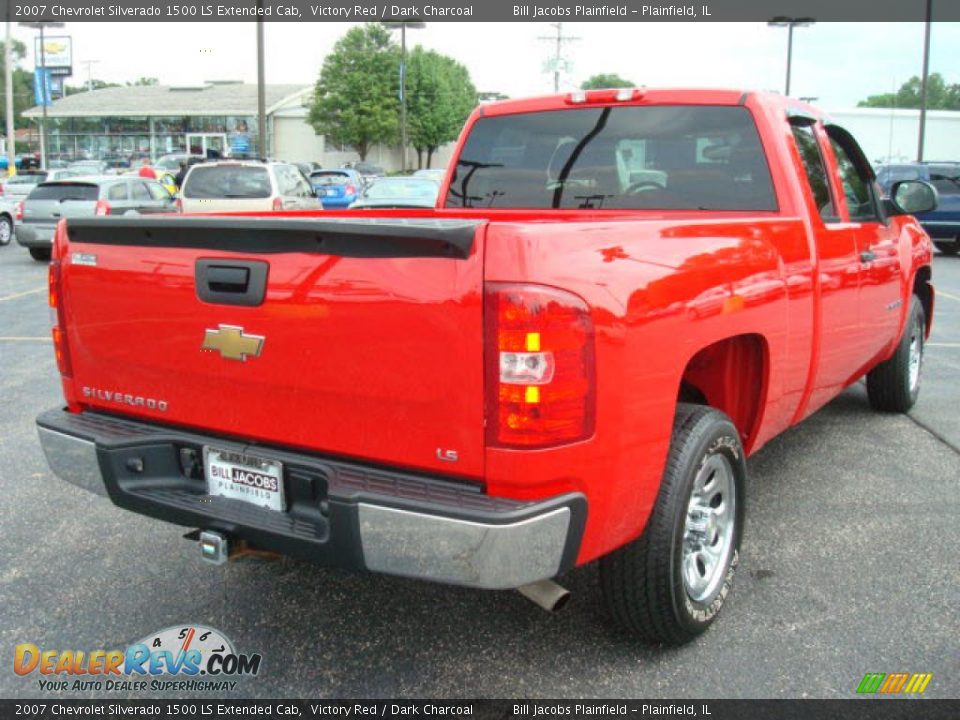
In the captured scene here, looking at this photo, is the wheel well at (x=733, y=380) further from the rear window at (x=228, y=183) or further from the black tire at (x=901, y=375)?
the rear window at (x=228, y=183)

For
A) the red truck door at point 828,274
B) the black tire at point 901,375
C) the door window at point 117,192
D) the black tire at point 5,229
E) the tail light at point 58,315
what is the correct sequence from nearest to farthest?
the tail light at point 58,315, the red truck door at point 828,274, the black tire at point 901,375, the door window at point 117,192, the black tire at point 5,229

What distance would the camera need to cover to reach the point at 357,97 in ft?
198

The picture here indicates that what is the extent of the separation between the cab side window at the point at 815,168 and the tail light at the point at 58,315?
316cm

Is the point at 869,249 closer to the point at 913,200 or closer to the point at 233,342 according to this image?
the point at 913,200

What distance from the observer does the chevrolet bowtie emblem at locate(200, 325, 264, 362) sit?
2.69 metres

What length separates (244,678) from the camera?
299 cm

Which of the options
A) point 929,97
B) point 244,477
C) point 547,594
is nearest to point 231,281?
point 244,477

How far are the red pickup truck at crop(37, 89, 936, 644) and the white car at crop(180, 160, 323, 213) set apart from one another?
41.9 feet

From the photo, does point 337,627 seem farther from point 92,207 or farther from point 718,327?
point 92,207

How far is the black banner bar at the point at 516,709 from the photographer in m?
2.76

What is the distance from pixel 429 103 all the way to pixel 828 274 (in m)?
64.6

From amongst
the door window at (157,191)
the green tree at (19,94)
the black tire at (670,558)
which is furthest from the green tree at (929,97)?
the black tire at (670,558)

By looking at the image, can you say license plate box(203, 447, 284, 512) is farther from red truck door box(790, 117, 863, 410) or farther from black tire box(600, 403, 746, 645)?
red truck door box(790, 117, 863, 410)

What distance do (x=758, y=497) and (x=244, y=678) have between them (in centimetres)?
277
